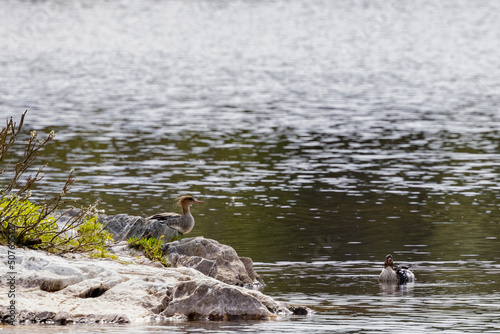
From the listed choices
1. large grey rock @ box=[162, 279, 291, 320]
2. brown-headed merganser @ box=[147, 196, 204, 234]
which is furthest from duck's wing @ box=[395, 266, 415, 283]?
brown-headed merganser @ box=[147, 196, 204, 234]

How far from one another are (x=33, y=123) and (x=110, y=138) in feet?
20.8

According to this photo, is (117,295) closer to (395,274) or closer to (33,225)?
(33,225)

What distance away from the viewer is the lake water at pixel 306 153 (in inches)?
802

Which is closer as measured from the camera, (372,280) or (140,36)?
(372,280)

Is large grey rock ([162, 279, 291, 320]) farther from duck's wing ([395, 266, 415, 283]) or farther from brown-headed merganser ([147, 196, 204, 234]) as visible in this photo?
brown-headed merganser ([147, 196, 204, 234])

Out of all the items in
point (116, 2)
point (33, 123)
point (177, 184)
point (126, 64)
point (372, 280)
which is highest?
point (116, 2)

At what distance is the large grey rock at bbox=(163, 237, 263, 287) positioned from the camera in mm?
20359

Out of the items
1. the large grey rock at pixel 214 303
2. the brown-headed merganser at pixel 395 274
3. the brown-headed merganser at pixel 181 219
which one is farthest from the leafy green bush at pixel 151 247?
the brown-headed merganser at pixel 395 274

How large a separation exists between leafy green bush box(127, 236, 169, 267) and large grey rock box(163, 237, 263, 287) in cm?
16

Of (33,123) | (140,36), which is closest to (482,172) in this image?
(33,123)

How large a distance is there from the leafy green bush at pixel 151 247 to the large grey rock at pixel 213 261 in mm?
165

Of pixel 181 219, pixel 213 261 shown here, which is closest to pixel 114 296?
pixel 213 261

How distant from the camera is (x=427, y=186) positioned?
111ft

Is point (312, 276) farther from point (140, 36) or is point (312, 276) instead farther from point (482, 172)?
point (140, 36)
